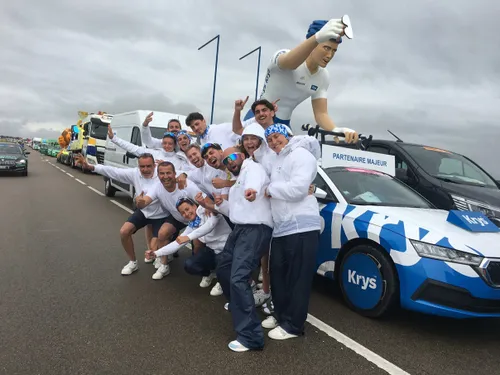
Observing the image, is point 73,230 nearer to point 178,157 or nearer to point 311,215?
point 178,157

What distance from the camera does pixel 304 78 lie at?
5.20 meters

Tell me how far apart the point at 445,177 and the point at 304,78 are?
248 cm

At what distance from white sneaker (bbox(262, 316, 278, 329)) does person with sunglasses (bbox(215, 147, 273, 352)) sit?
39cm

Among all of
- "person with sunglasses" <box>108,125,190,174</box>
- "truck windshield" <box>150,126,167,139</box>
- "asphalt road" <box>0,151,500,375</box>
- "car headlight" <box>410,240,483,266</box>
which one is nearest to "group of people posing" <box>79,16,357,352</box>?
"asphalt road" <box>0,151,500,375</box>

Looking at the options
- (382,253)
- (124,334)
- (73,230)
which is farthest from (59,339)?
(73,230)

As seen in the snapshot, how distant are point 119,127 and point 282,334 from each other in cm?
945

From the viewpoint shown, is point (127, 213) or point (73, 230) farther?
point (127, 213)

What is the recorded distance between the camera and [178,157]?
609 cm

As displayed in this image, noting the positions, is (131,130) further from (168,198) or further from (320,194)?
(320,194)

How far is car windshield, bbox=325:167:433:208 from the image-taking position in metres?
4.18

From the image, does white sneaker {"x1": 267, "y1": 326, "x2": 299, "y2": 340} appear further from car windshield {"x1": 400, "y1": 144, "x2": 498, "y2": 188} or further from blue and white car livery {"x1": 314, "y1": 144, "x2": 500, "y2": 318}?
car windshield {"x1": 400, "y1": 144, "x2": 498, "y2": 188}

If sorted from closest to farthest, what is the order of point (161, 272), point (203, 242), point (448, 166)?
point (203, 242) < point (161, 272) < point (448, 166)

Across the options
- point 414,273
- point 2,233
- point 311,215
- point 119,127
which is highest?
point 119,127

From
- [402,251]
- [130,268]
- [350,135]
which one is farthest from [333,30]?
[130,268]
